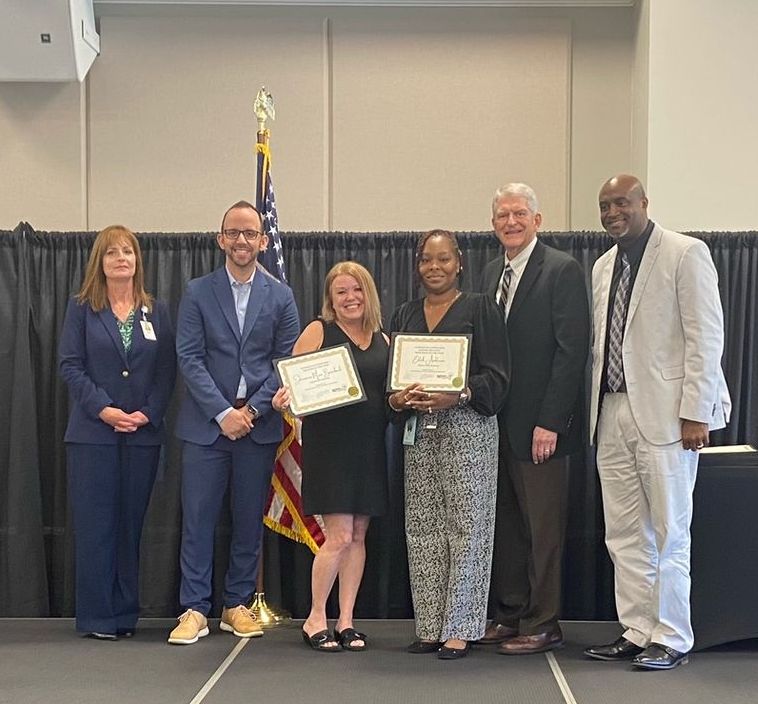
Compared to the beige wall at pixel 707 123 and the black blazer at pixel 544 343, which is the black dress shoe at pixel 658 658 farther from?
the beige wall at pixel 707 123

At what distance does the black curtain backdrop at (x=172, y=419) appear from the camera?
4723 mm

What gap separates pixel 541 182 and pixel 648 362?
2.05m

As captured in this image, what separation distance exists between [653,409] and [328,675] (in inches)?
58.7

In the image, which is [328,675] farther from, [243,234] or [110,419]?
[243,234]

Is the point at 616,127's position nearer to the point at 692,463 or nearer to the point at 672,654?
the point at 692,463

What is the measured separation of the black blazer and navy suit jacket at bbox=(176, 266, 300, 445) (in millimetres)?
985

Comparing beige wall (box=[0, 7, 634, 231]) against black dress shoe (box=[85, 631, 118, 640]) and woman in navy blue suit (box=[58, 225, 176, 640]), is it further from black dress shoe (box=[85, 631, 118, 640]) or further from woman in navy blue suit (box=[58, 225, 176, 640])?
black dress shoe (box=[85, 631, 118, 640])

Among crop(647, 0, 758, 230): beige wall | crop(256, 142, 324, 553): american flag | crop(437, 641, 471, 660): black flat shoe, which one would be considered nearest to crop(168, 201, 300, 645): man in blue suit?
crop(256, 142, 324, 553): american flag

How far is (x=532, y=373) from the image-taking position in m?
3.89

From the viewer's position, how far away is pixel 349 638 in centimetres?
395

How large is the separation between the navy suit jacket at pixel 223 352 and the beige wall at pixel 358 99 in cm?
139

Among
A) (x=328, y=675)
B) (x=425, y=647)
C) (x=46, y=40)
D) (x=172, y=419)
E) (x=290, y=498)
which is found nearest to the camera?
(x=328, y=675)

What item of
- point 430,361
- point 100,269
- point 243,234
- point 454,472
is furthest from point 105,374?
point 454,472

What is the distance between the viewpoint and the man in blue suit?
410 centimetres
